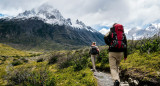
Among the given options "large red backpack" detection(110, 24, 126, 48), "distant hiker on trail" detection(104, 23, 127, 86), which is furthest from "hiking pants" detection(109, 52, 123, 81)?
"large red backpack" detection(110, 24, 126, 48)

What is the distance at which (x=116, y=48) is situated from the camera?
5000 mm

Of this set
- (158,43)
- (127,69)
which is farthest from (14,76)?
(158,43)

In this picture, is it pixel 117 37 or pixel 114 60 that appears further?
pixel 114 60

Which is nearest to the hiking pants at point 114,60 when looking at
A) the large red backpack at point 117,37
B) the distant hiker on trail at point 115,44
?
the distant hiker on trail at point 115,44

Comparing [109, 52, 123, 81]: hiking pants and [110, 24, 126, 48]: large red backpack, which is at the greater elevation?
[110, 24, 126, 48]: large red backpack

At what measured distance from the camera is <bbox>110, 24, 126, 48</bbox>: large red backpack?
4965 mm

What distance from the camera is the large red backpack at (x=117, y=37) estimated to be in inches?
195

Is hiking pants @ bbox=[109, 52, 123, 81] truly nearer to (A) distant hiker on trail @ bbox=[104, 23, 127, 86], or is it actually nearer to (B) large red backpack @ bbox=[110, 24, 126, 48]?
(A) distant hiker on trail @ bbox=[104, 23, 127, 86]

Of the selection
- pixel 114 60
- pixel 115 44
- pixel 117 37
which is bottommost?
pixel 114 60

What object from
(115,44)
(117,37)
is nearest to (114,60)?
(115,44)

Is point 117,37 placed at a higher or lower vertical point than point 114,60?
higher

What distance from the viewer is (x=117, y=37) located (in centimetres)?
Answer: 502

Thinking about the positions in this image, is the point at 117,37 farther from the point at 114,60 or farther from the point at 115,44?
the point at 114,60

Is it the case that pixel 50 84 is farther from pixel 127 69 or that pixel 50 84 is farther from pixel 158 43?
pixel 158 43
